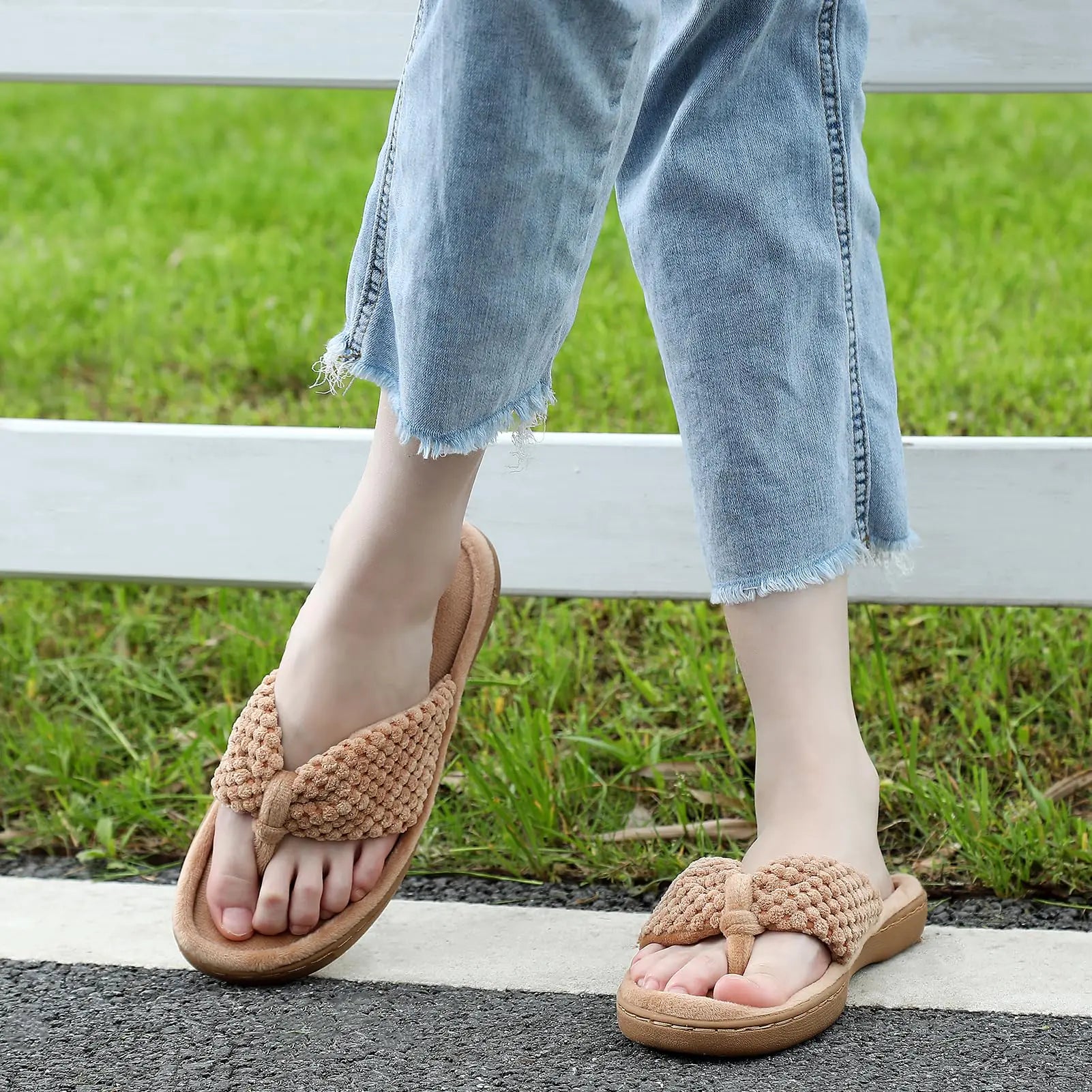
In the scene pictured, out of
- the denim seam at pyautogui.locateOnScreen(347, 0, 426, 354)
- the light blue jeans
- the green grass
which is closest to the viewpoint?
the light blue jeans

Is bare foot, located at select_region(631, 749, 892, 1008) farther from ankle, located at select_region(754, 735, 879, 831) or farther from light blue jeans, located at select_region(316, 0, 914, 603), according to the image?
light blue jeans, located at select_region(316, 0, 914, 603)

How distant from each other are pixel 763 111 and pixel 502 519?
0.53m

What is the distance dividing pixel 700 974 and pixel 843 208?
618 millimetres

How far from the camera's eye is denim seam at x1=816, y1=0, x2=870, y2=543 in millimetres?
1071

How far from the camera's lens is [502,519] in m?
1.43

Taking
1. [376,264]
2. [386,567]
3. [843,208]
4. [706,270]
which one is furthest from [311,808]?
[843,208]

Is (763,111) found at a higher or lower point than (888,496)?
higher

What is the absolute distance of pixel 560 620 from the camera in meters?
1.60

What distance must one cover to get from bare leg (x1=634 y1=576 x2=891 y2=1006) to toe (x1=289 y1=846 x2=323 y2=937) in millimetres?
342

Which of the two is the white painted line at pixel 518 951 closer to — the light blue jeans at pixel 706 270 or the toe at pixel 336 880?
the toe at pixel 336 880

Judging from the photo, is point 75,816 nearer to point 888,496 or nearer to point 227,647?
point 227,647

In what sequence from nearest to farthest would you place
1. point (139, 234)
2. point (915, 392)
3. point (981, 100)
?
1. point (915, 392)
2. point (139, 234)
3. point (981, 100)

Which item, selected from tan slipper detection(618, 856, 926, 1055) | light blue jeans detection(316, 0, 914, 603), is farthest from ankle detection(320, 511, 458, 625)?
tan slipper detection(618, 856, 926, 1055)

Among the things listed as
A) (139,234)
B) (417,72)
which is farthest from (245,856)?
(139,234)
